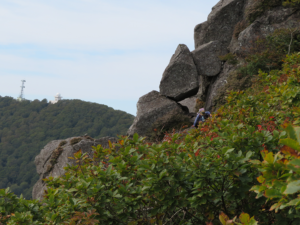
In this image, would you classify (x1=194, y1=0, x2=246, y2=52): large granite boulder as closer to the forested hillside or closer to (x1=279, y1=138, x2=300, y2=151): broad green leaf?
(x1=279, y1=138, x2=300, y2=151): broad green leaf

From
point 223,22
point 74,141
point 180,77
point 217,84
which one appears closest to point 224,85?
point 217,84

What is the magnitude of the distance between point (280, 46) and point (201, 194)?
1217 cm

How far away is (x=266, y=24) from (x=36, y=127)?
5779 centimetres

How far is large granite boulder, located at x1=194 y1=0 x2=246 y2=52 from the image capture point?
16.3 m

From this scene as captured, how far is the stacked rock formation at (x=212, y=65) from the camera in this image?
13992 mm

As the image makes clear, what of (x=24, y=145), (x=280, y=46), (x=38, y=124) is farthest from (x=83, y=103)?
(x=280, y=46)

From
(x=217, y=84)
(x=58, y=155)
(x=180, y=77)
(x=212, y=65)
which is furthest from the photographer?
(x=212, y=65)

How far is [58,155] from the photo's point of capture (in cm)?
1302

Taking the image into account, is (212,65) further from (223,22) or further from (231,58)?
(223,22)

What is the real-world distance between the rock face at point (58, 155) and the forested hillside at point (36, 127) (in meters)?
32.6

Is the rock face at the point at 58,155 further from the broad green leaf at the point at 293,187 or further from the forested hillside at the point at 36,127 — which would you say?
the forested hillside at the point at 36,127

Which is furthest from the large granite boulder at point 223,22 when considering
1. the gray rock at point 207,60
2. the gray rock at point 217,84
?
the gray rock at point 217,84

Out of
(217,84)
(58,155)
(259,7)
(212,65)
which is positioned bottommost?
(58,155)

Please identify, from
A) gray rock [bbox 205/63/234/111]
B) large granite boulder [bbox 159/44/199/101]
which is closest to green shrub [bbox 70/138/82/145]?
large granite boulder [bbox 159/44/199/101]
